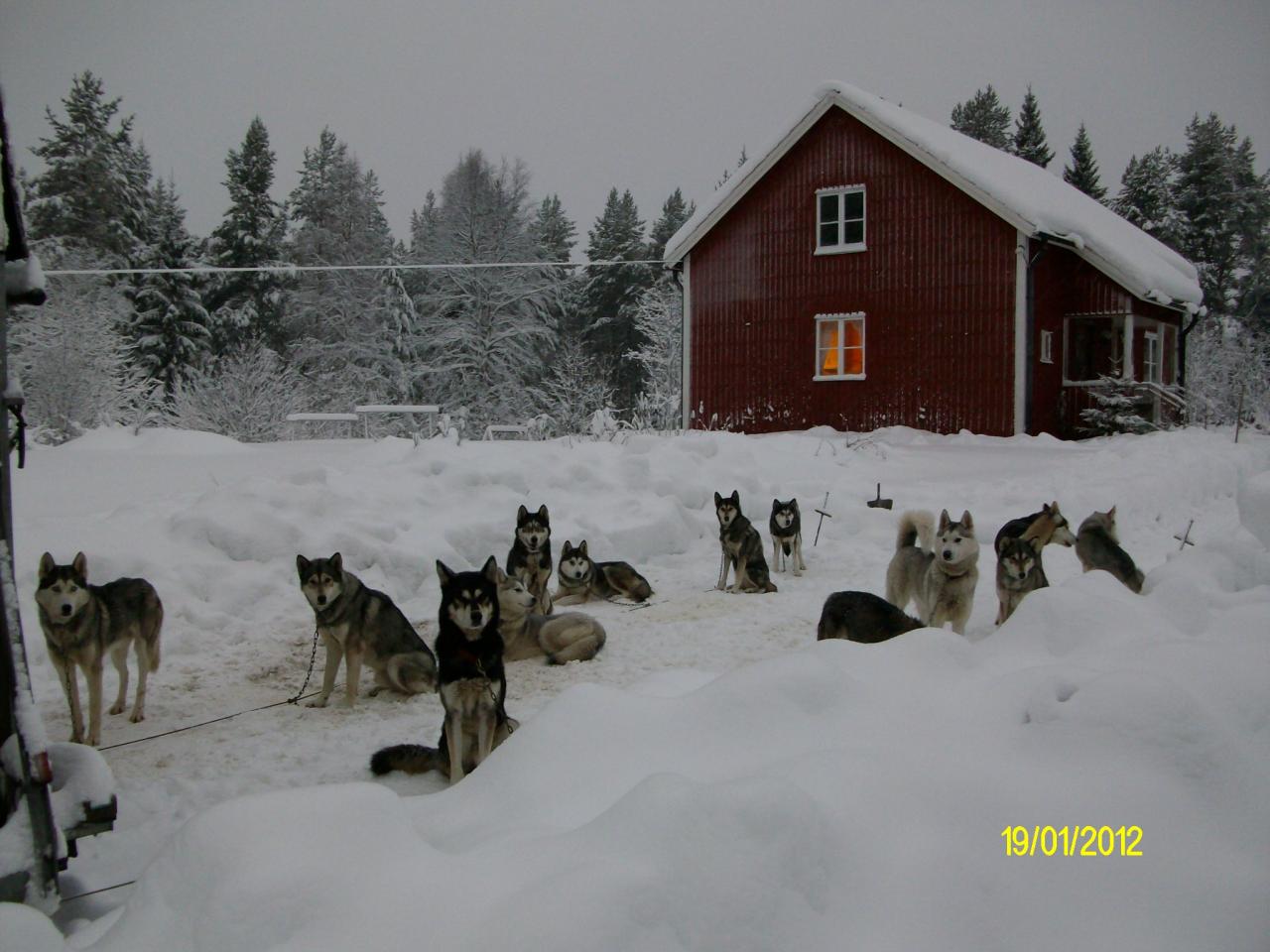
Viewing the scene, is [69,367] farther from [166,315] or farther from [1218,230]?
[1218,230]

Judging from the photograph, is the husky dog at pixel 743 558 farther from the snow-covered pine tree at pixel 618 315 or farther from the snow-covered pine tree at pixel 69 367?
the snow-covered pine tree at pixel 618 315

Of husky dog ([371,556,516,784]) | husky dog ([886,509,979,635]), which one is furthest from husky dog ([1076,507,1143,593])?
husky dog ([371,556,516,784])

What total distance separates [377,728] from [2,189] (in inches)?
138

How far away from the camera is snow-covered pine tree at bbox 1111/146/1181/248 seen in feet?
129

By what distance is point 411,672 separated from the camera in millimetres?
6031

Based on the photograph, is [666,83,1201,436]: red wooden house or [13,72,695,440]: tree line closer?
[666,83,1201,436]: red wooden house

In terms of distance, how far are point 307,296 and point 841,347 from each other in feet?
87.9

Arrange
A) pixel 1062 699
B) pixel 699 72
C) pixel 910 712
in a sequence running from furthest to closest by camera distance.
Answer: pixel 699 72, pixel 910 712, pixel 1062 699

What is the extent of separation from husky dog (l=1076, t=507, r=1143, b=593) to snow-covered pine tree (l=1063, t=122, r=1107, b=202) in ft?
159

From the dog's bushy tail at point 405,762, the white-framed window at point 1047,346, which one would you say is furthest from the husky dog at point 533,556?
the white-framed window at point 1047,346

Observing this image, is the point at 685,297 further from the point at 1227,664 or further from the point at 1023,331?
the point at 1227,664

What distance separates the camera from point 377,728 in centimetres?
539

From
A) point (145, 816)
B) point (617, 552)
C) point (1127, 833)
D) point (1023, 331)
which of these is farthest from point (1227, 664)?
point (1023, 331)

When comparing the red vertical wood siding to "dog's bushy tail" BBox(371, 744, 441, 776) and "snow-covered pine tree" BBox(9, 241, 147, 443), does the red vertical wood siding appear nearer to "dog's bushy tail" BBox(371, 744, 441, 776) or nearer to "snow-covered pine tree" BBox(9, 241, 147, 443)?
"snow-covered pine tree" BBox(9, 241, 147, 443)
